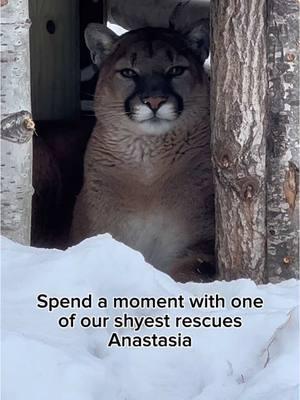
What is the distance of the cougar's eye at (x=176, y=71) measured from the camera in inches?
189

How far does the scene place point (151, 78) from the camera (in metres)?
4.76

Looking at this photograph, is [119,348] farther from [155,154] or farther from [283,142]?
[155,154]

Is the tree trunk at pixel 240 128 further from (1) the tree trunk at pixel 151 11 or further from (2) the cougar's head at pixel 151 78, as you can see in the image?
(1) the tree trunk at pixel 151 11

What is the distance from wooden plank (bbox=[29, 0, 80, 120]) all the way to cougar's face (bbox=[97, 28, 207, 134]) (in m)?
Answer: 0.98

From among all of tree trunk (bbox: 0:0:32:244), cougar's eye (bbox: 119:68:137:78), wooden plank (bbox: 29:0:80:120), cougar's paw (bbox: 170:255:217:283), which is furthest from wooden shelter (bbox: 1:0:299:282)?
wooden plank (bbox: 29:0:80:120)

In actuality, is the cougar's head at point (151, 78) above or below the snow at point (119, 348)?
above

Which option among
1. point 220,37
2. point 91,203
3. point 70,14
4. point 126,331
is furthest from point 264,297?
point 70,14

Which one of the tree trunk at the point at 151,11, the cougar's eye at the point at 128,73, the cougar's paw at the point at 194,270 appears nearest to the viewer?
the cougar's paw at the point at 194,270

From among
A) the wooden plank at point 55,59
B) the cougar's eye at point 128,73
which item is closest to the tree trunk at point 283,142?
the cougar's eye at point 128,73

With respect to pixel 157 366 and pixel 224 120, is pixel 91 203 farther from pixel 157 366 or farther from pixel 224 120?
pixel 157 366

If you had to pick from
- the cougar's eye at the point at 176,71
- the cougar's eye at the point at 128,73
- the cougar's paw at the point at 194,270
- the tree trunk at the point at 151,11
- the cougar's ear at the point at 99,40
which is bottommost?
the cougar's paw at the point at 194,270

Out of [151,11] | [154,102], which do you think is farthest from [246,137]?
[151,11]

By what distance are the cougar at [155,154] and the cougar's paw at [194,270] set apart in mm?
11

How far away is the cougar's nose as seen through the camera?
181 inches
